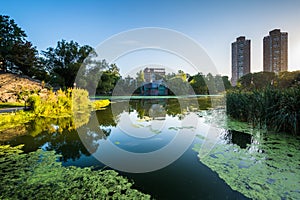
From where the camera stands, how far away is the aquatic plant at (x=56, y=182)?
2045 millimetres

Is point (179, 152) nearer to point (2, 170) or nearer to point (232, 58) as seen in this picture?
point (2, 170)

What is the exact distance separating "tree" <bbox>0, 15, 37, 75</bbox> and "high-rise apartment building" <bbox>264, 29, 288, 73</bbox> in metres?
33.5

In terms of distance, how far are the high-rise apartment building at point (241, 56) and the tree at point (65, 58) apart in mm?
30355

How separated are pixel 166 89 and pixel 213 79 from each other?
36.5ft

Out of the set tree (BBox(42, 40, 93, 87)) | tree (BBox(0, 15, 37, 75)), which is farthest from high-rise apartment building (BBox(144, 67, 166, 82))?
tree (BBox(0, 15, 37, 75))

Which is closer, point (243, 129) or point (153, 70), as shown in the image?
point (243, 129)

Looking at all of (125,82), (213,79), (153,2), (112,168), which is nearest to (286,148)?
(112,168)

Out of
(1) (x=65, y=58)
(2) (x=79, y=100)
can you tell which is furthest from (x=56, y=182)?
(1) (x=65, y=58)

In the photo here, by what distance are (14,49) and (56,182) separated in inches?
663

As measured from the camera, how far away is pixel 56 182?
2344mm

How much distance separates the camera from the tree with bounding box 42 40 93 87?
2208 centimetres

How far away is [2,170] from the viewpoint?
8.83ft

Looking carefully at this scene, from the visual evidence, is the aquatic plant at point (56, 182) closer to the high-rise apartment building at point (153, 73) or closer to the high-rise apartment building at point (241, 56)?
the high-rise apartment building at point (153, 73)

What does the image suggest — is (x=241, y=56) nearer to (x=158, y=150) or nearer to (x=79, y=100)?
(x=79, y=100)
